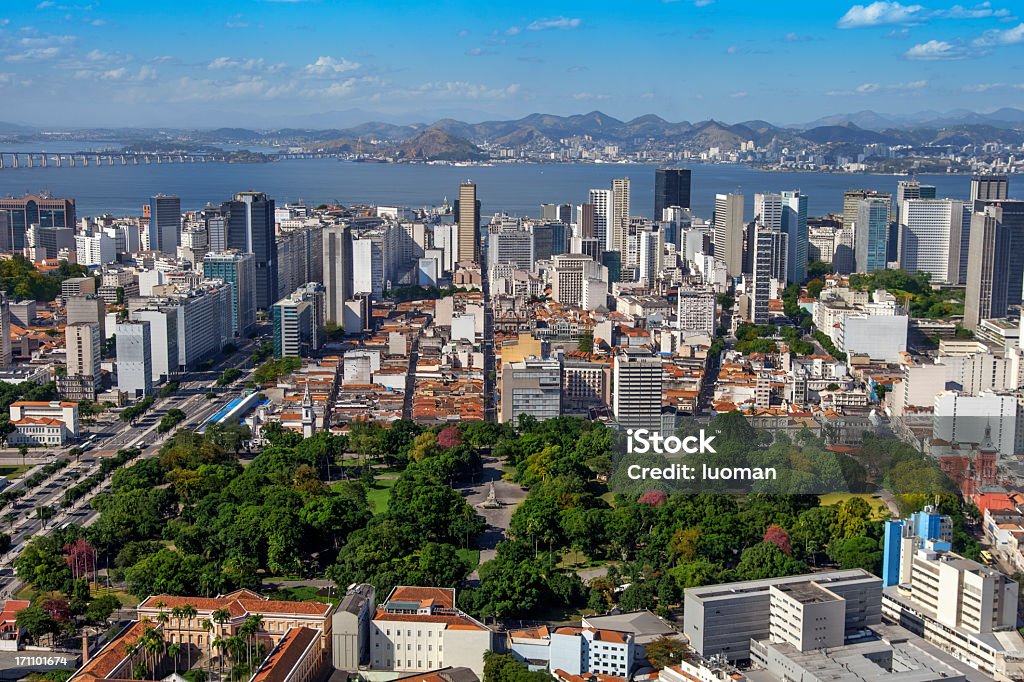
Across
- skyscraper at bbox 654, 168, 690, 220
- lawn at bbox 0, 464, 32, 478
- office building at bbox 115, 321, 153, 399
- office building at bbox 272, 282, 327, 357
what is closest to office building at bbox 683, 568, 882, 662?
lawn at bbox 0, 464, 32, 478

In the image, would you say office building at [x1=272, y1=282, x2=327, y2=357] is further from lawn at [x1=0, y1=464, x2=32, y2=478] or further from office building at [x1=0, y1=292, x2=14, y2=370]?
lawn at [x1=0, y1=464, x2=32, y2=478]

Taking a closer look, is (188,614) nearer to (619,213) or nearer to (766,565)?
(766,565)

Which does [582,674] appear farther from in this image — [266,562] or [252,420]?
[252,420]

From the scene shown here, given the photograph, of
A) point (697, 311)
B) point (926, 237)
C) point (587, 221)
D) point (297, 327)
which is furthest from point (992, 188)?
point (297, 327)

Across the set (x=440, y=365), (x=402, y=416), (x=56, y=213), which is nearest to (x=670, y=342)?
(x=440, y=365)

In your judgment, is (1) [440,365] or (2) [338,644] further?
(1) [440,365]

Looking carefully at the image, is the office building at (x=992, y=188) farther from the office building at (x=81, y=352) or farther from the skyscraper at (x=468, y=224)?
the office building at (x=81, y=352)

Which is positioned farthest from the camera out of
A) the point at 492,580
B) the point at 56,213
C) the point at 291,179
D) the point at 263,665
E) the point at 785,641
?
the point at 291,179
